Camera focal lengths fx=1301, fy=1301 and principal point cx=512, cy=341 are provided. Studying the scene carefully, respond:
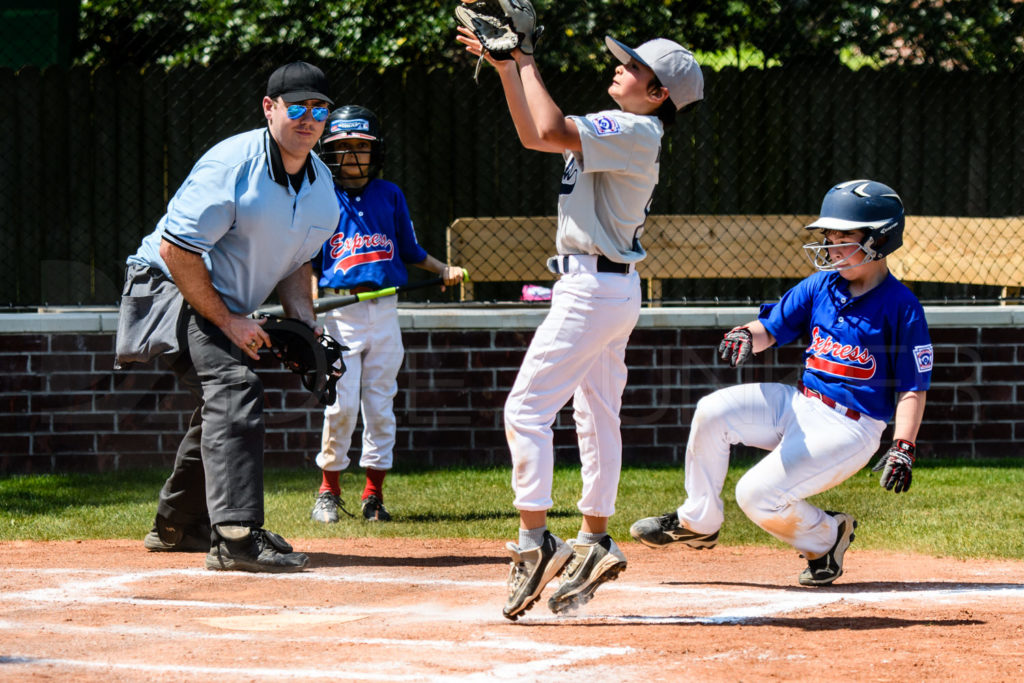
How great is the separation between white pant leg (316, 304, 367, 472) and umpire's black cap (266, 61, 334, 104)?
1.62 meters

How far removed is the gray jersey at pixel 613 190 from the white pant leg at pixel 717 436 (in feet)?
3.05

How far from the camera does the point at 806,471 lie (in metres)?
5.02

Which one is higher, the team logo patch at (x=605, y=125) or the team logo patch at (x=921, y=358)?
the team logo patch at (x=605, y=125)

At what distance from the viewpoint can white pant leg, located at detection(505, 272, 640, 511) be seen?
4.43 metres

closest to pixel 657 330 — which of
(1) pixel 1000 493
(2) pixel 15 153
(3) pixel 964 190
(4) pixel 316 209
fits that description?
(1) pixel 1000 493

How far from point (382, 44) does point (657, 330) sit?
3416 mm

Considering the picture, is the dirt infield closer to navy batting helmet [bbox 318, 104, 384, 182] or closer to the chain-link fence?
navy batting helmet [bbox 318, 104, 384, 182]

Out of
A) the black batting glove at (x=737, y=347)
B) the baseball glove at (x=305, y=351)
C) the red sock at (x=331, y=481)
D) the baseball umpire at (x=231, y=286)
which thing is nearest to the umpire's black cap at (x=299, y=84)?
the baseball umpire at (x=231, y=286)

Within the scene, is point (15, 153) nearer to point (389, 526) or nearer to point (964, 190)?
point (389, 526)

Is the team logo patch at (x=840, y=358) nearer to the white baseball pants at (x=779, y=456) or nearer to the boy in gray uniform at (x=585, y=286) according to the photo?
the white baseball pants at (x=779, y=456)

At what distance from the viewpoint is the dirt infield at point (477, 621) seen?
12.2 feet

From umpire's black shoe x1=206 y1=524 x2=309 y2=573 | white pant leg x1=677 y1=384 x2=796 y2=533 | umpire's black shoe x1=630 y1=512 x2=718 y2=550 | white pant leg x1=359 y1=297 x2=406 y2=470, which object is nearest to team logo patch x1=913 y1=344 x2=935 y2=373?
white pant leg x1=677 y1=384 x2=796 y2=533

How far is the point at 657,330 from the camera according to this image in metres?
8.70

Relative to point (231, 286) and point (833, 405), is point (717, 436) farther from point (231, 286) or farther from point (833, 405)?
point (231, 286)
